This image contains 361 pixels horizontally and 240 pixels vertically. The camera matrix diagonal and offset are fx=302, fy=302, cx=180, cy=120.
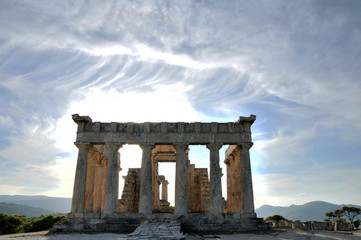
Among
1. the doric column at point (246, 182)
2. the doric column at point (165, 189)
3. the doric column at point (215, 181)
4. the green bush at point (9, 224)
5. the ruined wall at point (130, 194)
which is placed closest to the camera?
the doric column at point (215, 181)

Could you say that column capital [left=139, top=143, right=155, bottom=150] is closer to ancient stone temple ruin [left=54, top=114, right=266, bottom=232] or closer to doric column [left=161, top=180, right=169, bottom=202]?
ancient stone temple ruin [left=54, top=114, right=266, bottom=232]

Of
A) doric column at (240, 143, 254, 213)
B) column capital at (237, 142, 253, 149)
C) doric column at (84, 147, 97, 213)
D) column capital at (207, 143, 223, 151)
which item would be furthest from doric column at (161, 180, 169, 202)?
column capital at (237, 142, 253, 149)

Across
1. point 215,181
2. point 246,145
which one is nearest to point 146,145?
point 215,181

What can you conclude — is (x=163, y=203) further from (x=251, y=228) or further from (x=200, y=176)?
(x=251, y=228)

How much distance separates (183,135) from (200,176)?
8.17 m

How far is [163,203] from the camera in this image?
1465 inches

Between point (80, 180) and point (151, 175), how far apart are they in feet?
17.6

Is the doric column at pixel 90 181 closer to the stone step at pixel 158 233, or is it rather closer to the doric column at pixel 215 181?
the stone step at pixel 158 233

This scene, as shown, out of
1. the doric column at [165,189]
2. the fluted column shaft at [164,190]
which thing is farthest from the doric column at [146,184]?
the fluted column shaft at [164,190]

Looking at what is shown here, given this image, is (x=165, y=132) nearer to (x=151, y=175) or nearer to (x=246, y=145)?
(x=151, y=175)

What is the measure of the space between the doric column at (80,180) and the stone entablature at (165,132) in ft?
2.53

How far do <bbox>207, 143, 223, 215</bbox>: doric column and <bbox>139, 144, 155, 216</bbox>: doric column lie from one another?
458 cm

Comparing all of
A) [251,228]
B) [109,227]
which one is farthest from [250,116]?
[109,227]

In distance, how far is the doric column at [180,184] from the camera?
2212cm
